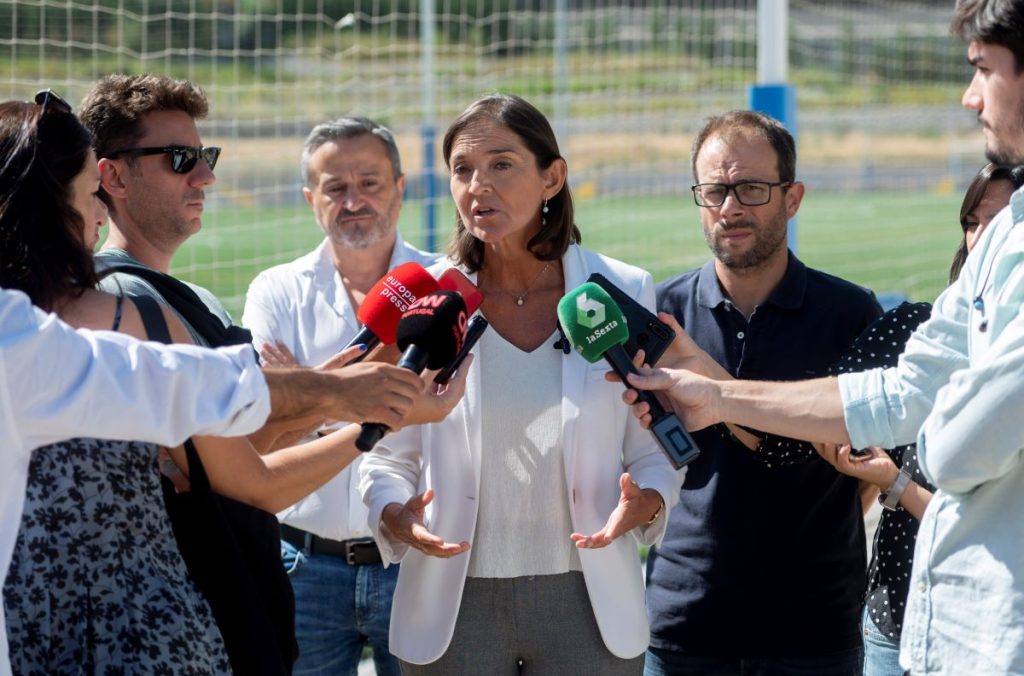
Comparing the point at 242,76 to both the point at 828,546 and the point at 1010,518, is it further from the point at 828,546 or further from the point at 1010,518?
the point at 1010,518

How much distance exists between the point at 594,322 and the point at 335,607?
1508 millimetres

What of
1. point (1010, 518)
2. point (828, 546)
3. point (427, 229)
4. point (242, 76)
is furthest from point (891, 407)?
point (242, 76)

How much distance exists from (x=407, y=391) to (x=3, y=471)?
795mm

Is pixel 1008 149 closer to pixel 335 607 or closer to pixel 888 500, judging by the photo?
pixel 888 500

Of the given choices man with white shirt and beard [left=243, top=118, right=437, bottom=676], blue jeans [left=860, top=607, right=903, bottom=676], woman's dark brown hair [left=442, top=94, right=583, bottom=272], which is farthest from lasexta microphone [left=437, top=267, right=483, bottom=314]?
blue jeans [left=860, top=607, right=903, bottom=676]

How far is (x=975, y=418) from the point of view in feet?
7.97

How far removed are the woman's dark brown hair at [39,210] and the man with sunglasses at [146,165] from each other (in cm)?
89

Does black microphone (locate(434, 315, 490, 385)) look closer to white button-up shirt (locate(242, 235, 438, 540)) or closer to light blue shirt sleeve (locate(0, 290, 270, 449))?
light blue shirt sleeve (locate(0, 290, 270, 449))

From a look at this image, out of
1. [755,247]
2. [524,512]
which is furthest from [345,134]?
[524,512]

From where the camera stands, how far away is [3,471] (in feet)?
7.29

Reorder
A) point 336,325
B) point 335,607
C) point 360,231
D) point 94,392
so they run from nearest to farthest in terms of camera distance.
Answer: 1. point 94,392
2. point 335,607
3. point 336,325
4. point 360,231

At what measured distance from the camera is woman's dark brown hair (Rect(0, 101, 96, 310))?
2496 mm

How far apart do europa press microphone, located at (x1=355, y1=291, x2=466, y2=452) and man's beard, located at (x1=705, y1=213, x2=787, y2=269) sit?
1218 millimetres

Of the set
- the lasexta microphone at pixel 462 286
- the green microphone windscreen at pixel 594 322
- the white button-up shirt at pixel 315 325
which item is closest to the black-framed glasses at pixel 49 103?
the lasexta microphone at pixel 462 286
